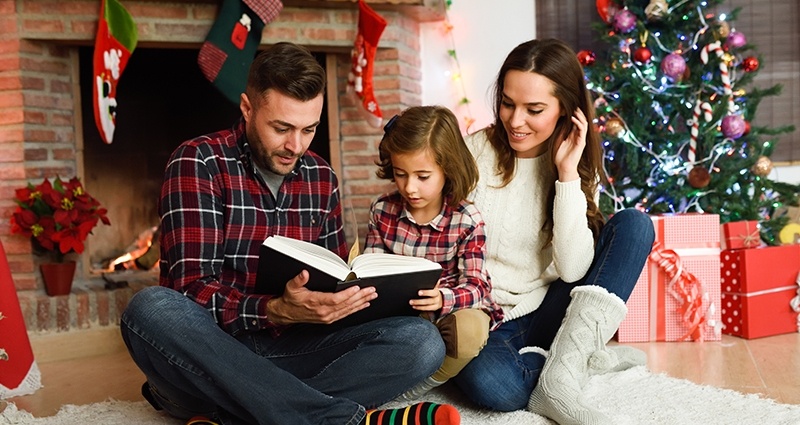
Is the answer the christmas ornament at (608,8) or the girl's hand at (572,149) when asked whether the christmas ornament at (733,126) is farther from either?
the girl's hand at (572,149)

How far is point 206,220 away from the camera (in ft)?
5.52

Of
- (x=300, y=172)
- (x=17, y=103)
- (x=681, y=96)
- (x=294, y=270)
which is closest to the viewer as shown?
(x=294, y=270)

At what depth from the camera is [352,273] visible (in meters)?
1.52

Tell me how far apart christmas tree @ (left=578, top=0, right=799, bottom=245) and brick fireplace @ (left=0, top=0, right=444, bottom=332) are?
2.67 ft

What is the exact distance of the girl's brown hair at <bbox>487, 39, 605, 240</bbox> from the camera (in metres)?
1.98

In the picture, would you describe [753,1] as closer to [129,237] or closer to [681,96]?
[681,96]

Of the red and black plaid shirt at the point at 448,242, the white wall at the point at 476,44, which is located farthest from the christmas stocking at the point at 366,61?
the red and black plaid shirt at the point at 448,242

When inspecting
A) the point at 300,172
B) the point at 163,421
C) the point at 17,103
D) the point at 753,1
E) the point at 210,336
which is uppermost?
the point at 753,1

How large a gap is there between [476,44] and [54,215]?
1.85m

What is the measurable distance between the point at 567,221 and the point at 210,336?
0.88 metres

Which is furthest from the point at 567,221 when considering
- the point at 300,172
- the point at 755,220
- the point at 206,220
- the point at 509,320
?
the point at 755,220

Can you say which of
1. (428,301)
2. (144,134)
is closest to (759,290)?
(428,301)

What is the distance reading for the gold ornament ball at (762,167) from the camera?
2951 millimetres

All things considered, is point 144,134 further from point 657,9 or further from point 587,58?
point 657,9
